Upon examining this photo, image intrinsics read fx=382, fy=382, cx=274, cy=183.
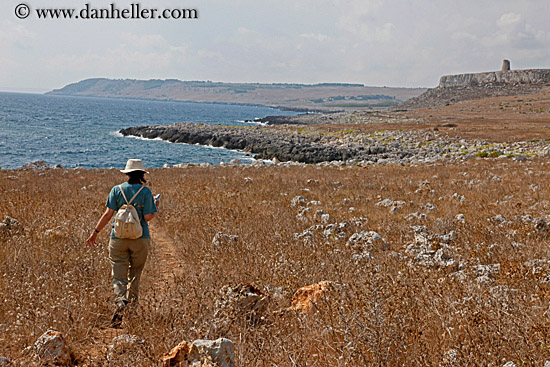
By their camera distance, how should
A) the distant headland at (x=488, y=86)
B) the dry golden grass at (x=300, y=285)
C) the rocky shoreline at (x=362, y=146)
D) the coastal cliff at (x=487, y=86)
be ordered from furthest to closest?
the distant headland at (x=488, y=86) → the coastal cliff at (x=487, y=86) → the rocky shoreline at (x=362, y=146) → the dry golden grass at (x=300, y=285)

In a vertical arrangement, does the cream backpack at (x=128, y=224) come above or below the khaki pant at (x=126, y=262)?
above

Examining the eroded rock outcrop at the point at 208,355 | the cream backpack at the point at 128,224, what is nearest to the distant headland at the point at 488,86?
the cream backpack at the point at 128,224

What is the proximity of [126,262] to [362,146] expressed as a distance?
38353 millimetres

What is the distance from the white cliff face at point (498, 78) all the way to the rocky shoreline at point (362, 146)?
109772 mm

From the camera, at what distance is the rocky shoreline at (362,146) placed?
1225 inches

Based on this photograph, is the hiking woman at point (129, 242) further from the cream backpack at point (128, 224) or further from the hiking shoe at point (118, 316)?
the hiking shoe at point (118, 316)

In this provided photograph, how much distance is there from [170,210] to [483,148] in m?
30.6

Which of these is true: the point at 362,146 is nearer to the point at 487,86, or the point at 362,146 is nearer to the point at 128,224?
the point at 128,224

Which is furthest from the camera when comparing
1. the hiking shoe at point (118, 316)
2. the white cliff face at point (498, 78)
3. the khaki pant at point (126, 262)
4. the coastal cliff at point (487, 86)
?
the white cliff face at point (498, 78)

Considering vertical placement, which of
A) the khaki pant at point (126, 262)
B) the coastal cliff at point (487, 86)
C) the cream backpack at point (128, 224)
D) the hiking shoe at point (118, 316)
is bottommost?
the hiking shoe at point (118, 316)

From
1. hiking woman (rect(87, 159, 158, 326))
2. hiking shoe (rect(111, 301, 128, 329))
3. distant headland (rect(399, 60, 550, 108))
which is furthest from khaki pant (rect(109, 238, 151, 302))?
distant headland (rect(399, 60, 550, 108))

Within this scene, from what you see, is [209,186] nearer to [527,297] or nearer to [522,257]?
[522,257]

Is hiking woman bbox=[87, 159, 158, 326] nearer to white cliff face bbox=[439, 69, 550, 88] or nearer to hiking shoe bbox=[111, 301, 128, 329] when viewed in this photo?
hiking shoe bbox=[111, 301, 128, 329]

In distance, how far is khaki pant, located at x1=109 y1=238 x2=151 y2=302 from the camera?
5.07 m
